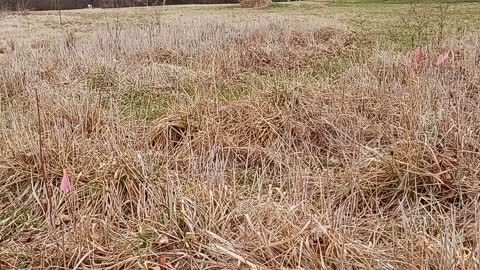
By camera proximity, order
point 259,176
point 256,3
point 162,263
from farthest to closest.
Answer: point 256,3 < point 259,176 < point 162,263

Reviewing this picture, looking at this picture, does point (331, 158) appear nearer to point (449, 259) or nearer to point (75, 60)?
point (449, 259)

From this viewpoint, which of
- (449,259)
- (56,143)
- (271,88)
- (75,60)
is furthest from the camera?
(75,60)

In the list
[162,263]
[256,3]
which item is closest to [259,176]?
[162,263]

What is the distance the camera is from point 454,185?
213 cm

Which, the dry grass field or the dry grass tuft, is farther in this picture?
the dry grass tuft

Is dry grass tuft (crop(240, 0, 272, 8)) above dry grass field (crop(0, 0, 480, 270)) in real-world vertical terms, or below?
above

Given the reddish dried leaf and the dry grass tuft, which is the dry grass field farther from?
the dry grass tuft

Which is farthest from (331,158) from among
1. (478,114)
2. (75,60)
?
(75,60)

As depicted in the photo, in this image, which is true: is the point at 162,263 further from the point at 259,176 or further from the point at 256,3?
the point at 256,3

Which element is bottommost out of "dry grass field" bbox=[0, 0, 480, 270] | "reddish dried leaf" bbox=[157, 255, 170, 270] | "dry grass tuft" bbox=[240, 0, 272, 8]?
"reddish dried leaf" bbox=[157, 255, 170, 270]

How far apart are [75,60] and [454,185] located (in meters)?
4.31

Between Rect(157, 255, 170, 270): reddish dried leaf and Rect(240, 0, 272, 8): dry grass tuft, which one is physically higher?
Rect(240, 0, 272, 8): dry grass tuft

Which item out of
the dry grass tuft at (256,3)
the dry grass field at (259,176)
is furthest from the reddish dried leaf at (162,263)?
the dry grass tuft at (256,3)

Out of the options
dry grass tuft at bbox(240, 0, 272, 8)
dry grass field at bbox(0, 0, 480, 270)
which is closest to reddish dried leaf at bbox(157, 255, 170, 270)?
dry grass field at bbox(0, 0, 480, 270)
